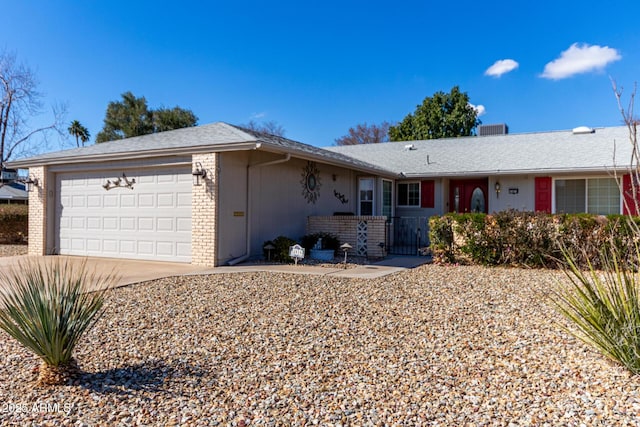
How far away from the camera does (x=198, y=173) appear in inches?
356

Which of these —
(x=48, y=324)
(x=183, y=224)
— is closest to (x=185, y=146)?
(x=183, y=224)

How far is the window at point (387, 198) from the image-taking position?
1534cm

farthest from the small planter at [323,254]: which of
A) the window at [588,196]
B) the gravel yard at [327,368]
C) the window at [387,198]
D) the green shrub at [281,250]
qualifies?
the window at [588,196]

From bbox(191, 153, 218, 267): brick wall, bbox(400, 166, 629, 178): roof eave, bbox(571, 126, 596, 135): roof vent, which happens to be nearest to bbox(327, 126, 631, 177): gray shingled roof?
bbox(400, 166, 629, 178): roof eave

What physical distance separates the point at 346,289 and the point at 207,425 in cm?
415

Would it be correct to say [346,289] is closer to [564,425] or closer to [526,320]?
[526,320]

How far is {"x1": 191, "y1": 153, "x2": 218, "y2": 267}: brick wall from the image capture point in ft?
29.5

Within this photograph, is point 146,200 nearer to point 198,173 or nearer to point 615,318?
point 198,173

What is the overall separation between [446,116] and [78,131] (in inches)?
1101

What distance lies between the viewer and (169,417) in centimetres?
273

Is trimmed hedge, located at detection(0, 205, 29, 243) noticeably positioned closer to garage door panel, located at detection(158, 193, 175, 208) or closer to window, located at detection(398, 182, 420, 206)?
garage door panel, located at detection(158, 193, 175, 208)

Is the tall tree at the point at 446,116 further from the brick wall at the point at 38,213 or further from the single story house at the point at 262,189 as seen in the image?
the brick wall at the point at 38,213

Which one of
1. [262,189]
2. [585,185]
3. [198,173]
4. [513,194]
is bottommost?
[262,189]

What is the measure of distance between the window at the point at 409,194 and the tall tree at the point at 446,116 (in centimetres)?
1425
